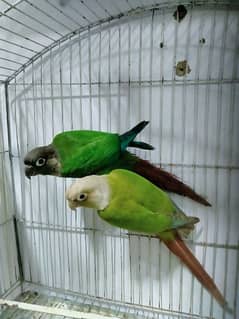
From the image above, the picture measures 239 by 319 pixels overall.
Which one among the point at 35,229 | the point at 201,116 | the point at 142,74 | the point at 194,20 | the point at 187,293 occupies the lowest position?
the point at 187,293

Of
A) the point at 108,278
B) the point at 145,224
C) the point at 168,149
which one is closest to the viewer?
the point at 145,224

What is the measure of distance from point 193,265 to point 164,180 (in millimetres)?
227

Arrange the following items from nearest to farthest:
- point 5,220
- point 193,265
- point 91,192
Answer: point 91,192, point 193,265, point 5,220

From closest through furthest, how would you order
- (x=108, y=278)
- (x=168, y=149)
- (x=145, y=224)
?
(x=145, y=224)
(x=168, y=149)
(x=108, y=278)

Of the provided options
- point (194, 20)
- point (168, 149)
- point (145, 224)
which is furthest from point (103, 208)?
point (194, 20)

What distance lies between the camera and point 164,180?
770 millimetres

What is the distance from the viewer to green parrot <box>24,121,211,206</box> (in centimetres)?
69

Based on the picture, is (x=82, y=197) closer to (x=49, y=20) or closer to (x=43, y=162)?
(x=43, y=162)

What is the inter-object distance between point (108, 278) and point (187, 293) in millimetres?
228

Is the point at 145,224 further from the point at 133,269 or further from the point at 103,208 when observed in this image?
the point at 133,269

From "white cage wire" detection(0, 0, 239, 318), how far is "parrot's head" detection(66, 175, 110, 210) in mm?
184

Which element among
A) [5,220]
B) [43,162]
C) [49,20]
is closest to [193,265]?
[43,162]

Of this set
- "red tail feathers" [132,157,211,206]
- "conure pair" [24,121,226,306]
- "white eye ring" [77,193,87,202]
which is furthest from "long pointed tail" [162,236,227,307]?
"white eye ring" [77,193,87,202]

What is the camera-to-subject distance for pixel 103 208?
0.68 metres
